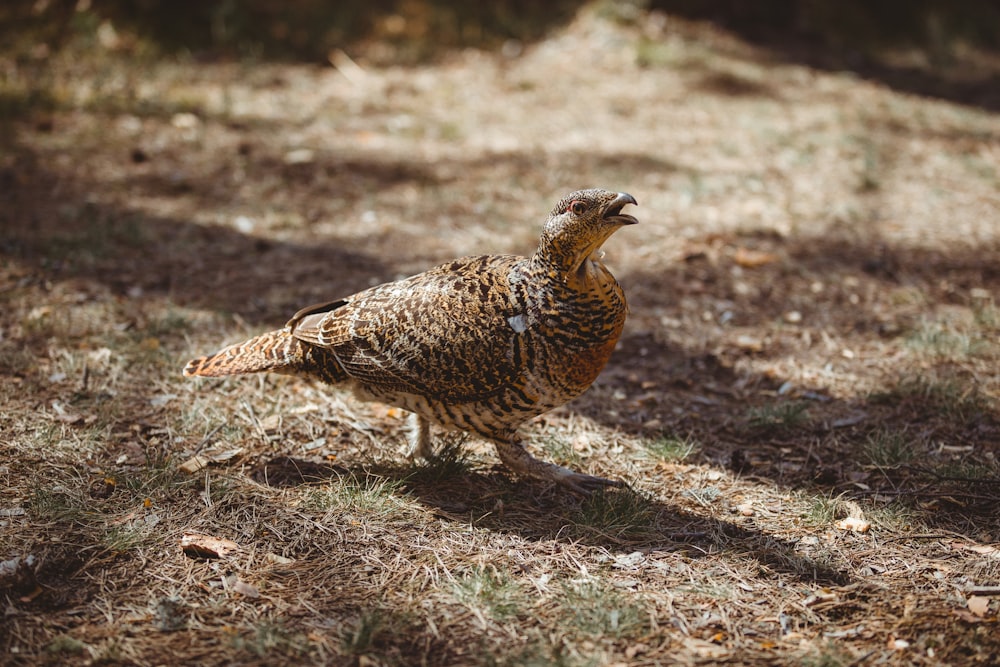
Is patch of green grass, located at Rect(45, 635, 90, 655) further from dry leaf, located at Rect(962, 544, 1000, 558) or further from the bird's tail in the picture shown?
dry leaf, located at Rect(962, 544, 1000, 558)

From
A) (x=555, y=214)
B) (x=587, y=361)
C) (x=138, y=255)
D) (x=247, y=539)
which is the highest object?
(x=555, y=214)

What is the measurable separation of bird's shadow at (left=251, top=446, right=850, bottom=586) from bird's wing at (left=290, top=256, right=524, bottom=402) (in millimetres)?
501

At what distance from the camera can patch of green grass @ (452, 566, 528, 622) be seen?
3127mm

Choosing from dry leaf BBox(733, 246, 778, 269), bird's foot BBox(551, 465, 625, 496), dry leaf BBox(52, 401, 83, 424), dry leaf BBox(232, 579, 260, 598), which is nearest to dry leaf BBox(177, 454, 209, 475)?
dry leaf BBox(52, 401, 83, 424)

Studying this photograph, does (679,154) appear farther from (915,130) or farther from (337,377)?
(337,377)

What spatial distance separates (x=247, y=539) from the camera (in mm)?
3502

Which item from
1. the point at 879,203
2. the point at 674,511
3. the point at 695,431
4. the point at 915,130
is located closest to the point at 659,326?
the point at 695,431

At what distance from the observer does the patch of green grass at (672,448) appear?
13.9 feet

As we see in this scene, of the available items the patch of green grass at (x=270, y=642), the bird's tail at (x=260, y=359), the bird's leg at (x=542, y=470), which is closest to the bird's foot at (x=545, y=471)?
the bird's leg at (x=542, y=470)

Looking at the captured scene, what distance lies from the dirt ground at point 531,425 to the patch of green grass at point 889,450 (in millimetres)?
20

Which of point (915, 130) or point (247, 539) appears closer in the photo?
point (247, 539)

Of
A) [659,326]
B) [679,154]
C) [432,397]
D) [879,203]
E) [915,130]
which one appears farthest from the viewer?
[915,130]

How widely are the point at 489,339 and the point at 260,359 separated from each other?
114cm

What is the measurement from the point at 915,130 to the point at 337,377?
24.4ft
